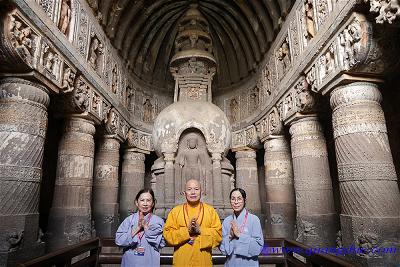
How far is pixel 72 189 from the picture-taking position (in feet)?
22.6

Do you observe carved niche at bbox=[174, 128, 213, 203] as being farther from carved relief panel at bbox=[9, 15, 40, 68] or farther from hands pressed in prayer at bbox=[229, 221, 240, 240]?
hands pressed in prayer at bbox=[229, 221, 240, 240]

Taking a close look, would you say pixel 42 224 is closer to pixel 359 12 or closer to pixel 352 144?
pixel 352 144

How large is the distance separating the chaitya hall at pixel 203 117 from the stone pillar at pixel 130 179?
0.06 m

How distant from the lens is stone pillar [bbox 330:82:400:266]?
14.9 ft

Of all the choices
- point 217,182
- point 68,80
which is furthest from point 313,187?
point 68,80

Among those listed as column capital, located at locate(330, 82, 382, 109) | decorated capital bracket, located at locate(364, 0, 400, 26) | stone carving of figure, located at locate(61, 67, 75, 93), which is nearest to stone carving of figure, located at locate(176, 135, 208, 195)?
stone carving of figure, located at locate(61, 67, 75, 93)

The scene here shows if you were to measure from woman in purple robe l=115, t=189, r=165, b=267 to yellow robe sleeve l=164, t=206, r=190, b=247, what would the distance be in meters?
0.14

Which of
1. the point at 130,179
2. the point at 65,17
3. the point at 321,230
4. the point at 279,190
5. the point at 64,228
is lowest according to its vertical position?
the point at 321,230

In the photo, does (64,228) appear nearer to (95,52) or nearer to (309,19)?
(95,52)

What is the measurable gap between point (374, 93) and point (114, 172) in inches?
308

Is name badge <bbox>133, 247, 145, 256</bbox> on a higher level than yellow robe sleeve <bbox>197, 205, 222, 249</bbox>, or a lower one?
lower

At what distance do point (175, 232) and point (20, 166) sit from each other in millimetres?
3250

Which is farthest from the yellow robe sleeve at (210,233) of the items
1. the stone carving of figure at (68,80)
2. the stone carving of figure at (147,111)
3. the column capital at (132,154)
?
the stone carving of figure at (147,111)

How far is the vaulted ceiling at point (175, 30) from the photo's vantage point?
32.2 feet
